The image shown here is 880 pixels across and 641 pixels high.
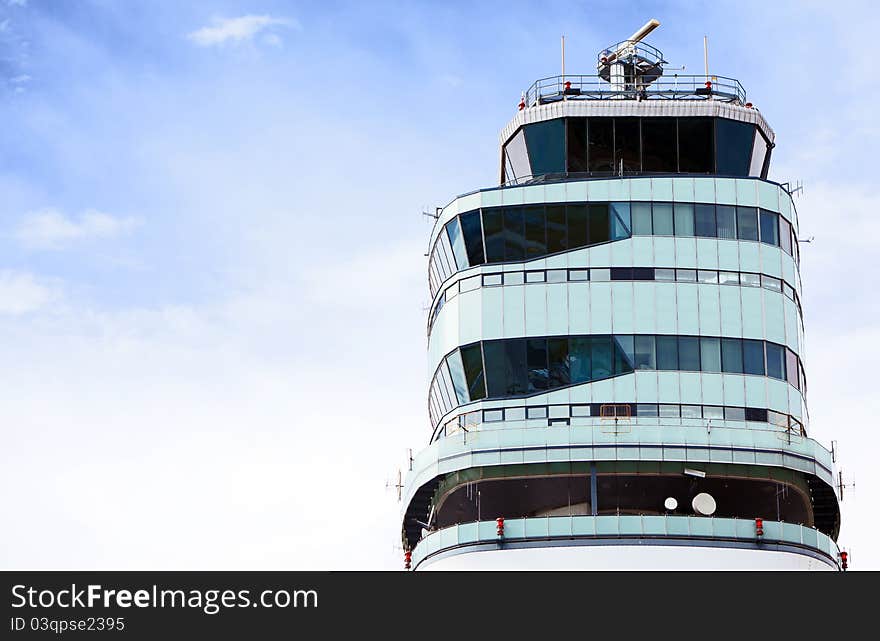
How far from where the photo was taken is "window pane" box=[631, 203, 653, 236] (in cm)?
8494

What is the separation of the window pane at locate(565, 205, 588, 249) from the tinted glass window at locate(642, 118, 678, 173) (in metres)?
6.62

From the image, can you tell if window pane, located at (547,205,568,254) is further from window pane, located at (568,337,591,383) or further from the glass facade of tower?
window pane, located at (568,337,591,383)

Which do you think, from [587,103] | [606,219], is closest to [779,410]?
[606,219]

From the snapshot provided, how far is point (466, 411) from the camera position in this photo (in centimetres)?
8394

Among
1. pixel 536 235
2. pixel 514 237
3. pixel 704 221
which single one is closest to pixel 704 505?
pixel 704 221

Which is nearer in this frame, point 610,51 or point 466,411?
point 466,411

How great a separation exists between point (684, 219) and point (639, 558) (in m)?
17.7

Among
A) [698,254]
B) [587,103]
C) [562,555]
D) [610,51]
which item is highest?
[610,51]

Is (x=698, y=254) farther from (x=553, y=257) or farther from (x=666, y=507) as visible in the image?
(x=666, y=507)

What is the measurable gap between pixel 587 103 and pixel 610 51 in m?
8.04

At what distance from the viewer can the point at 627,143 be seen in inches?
3558

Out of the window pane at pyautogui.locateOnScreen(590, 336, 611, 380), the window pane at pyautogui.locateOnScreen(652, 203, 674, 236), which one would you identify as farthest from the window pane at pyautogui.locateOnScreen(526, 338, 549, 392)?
the window pane at pyautogui.locateOnScreen(652, 203, 674, 236)

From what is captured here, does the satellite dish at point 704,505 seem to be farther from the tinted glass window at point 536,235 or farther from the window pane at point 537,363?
the tinted glass window at point 536,235
